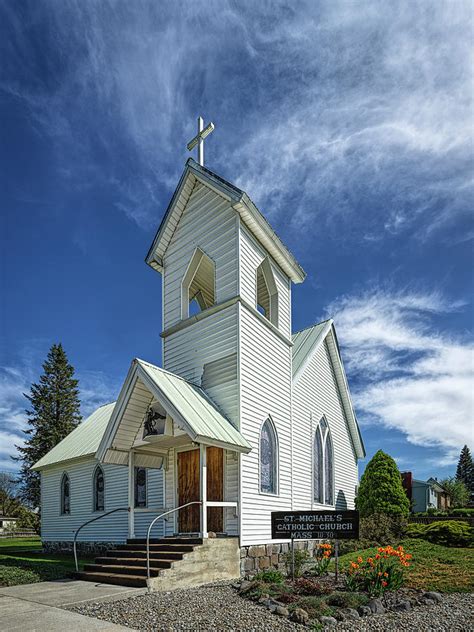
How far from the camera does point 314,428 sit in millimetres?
20141

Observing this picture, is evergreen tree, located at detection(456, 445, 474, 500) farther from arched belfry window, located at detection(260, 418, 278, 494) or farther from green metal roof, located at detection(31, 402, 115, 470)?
arched belfry window, located at detection(260, 418, 278, 494)

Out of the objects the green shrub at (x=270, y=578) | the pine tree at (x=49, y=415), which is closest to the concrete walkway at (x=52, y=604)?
the green shrub at (x=270, y=578)

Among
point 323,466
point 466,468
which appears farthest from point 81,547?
point 466,468

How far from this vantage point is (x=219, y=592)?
10.7 m

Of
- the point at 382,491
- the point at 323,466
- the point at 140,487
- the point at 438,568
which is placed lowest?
the point at 438,568

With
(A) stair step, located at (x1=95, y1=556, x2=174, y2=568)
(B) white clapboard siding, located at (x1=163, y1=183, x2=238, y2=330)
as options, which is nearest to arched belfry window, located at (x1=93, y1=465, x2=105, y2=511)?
(B) white clapboard siding, located at (x1=163, y1=183, x2=238, y2=330)

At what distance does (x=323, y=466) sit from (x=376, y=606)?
11.5 meters

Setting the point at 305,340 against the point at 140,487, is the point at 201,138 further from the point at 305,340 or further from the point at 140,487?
the point at 140,487

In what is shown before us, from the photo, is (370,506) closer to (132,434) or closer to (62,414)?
(132,434)

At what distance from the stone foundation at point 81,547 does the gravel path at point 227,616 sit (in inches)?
393

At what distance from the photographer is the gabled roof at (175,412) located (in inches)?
499

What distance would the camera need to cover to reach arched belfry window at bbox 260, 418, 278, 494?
15.6m

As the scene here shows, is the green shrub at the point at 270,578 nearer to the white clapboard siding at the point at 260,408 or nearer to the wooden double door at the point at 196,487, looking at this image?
the white clapboard siding at the point at 260,408

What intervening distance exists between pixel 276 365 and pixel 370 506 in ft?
28.0
